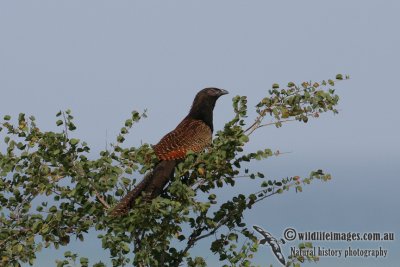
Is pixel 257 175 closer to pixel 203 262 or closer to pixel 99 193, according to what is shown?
pixel 203 262

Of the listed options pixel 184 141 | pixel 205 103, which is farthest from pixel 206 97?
pixel 184 141

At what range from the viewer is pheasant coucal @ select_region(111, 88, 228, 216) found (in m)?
7.59

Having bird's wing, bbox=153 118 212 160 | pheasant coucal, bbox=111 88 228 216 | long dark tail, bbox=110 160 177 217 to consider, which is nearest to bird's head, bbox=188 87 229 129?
pheasant coucal, bbox=111 88 228 216

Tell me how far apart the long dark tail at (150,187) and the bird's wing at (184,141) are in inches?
8.3

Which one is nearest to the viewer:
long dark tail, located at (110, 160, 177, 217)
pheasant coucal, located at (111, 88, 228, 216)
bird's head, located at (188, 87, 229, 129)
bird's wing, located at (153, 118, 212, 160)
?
long dark tail, located at (110, 160, 177, 217)

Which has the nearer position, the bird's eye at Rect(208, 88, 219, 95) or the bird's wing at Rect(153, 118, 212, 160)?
the bird's wing at Rect(153, 118, 212, 160)

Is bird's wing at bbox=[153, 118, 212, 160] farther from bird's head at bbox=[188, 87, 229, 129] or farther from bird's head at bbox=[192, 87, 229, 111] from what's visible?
bird's head at bbox=[192, 87, 229, 111]

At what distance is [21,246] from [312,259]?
290 cm

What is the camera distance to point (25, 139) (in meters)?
7.75

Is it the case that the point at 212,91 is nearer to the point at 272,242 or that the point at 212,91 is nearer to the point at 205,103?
the point at 205,103

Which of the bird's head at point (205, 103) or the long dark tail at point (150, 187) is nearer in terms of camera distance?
the long dark tail at point (150, 187)

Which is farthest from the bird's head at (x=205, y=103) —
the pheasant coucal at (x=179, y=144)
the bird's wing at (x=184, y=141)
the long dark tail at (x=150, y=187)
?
the long dark tail at (x=150, y=187)

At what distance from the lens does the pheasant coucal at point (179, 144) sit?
24.9 ft

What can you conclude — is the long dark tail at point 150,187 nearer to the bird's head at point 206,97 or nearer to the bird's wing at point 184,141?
the bird's wing at point 184,141
